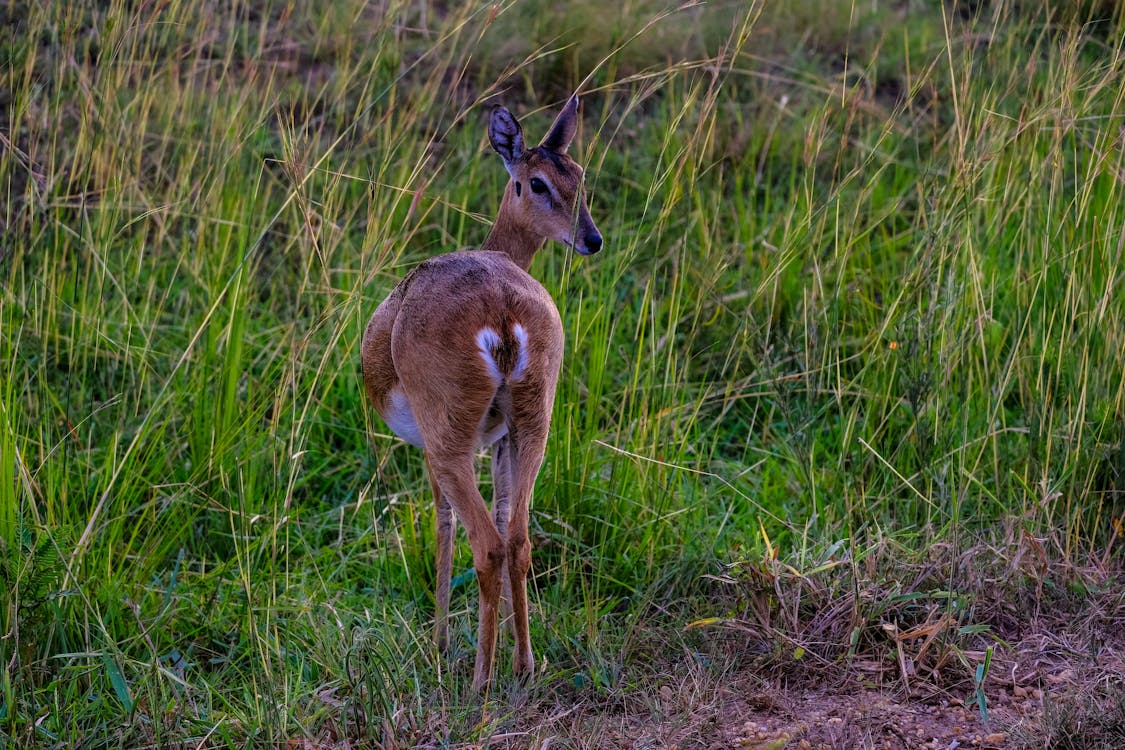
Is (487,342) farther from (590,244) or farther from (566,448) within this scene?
(566,448)

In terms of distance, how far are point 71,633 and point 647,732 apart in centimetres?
159

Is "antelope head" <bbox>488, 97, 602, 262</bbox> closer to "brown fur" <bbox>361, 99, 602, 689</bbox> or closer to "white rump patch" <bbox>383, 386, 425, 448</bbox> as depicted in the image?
"brown fur" <bbox>361, 99, 602, 689</bbox>

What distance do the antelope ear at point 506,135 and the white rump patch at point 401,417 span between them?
915mm

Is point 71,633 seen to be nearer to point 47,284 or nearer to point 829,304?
point 47,284

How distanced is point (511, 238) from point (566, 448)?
0.72 metres

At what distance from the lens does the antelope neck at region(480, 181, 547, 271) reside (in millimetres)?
3963

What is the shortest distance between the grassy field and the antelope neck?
0.24m

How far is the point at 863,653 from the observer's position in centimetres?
338

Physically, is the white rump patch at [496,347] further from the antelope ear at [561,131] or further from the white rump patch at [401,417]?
the antelope ear at [561,131]

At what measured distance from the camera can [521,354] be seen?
10.2ft

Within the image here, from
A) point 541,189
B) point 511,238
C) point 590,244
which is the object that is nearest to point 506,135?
point 541,189

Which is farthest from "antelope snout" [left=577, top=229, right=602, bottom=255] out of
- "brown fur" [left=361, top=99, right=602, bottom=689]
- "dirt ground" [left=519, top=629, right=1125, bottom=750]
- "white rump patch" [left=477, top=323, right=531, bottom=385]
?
"dirt ground" [left=519, top=629, right=1125, bottom=750]

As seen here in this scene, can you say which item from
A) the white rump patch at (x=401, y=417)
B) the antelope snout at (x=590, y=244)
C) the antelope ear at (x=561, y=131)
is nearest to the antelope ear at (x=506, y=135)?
the antelope ear at (x=561, y=131)

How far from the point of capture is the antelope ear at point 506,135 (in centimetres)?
380
